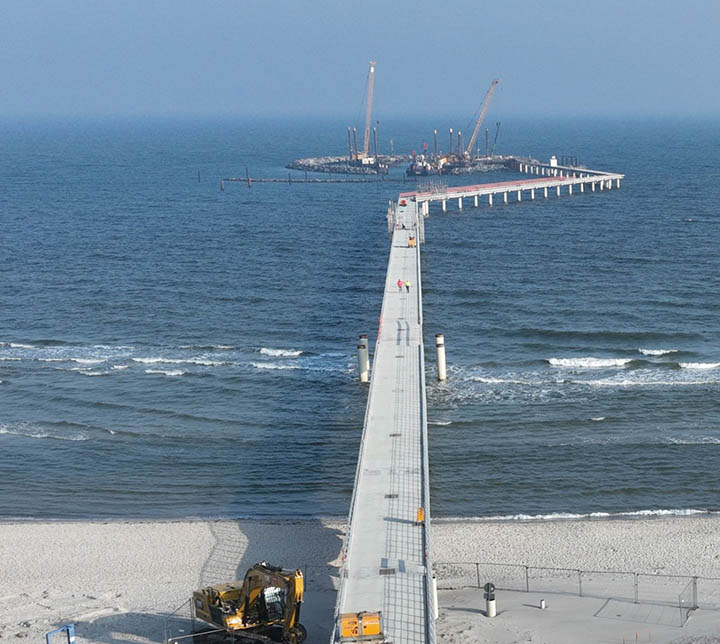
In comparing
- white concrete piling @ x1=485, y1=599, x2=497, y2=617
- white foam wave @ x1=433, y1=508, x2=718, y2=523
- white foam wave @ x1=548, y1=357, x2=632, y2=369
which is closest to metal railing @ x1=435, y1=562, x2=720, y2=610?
white concrete piling @ x1=485, y1=599, x2=497, y2=617

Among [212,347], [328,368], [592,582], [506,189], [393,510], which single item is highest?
[506,189]

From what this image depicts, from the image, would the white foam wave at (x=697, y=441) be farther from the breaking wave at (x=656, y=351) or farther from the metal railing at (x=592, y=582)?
the metal railing at (x=592, y=582)

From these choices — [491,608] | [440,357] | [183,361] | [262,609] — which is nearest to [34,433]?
[183,361]

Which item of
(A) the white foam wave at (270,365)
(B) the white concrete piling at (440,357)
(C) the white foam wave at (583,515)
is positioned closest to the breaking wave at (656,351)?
(B) the white concrete piling at (440,357)

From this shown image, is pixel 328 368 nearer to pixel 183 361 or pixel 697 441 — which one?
pixel 183 361

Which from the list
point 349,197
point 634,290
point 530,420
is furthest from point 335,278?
point 349,197

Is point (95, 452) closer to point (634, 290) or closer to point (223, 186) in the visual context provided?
point (634, 290)
